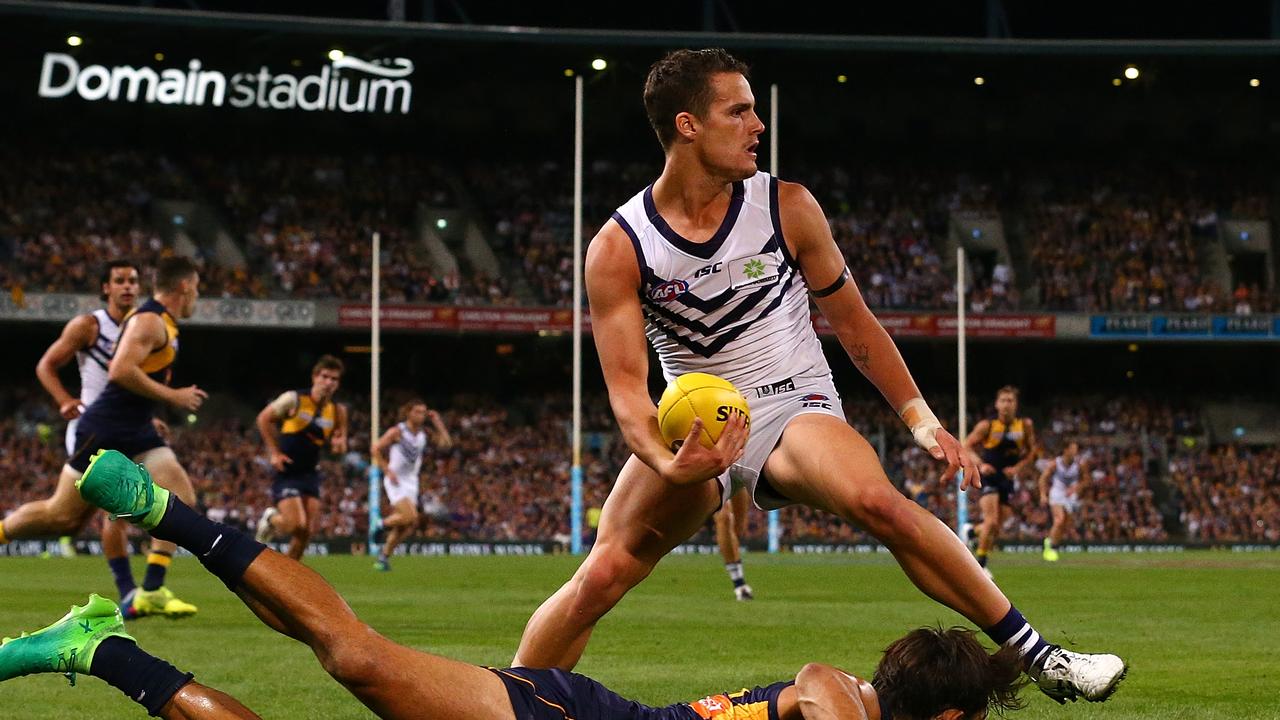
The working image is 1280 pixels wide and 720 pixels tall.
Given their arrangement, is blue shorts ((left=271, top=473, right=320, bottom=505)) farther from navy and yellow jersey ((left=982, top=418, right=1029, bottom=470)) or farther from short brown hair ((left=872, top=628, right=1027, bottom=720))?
short brown hair ((left=872, top=628, right=1027, bottom=720))

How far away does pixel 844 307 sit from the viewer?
6.86m

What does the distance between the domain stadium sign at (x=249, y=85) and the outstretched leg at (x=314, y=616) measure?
129ft

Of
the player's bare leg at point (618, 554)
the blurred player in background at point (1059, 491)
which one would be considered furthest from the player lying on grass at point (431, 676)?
the blurred player in background at point (1059, 491)

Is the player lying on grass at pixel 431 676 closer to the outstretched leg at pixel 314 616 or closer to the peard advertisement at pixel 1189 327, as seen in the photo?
the outstretched leg at pixel 314 616

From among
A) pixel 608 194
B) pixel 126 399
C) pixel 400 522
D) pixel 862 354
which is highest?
pixel 608 194

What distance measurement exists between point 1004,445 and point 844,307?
1667cm

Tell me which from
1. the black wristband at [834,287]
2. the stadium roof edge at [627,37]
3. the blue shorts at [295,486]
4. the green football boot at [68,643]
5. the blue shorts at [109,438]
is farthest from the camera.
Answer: the stadium roof edge at [627,37]

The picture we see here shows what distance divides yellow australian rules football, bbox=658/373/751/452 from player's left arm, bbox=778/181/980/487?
3.17ft

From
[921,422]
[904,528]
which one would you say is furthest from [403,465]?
[904,528]

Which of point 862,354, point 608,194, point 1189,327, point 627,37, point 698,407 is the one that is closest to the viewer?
point 698,407

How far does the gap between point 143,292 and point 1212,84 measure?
30590 mm

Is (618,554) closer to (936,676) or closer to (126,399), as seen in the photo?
(936,676)

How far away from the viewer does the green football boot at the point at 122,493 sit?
530 centimetres

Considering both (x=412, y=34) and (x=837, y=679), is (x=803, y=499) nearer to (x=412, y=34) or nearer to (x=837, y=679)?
(x=837, y=679)
